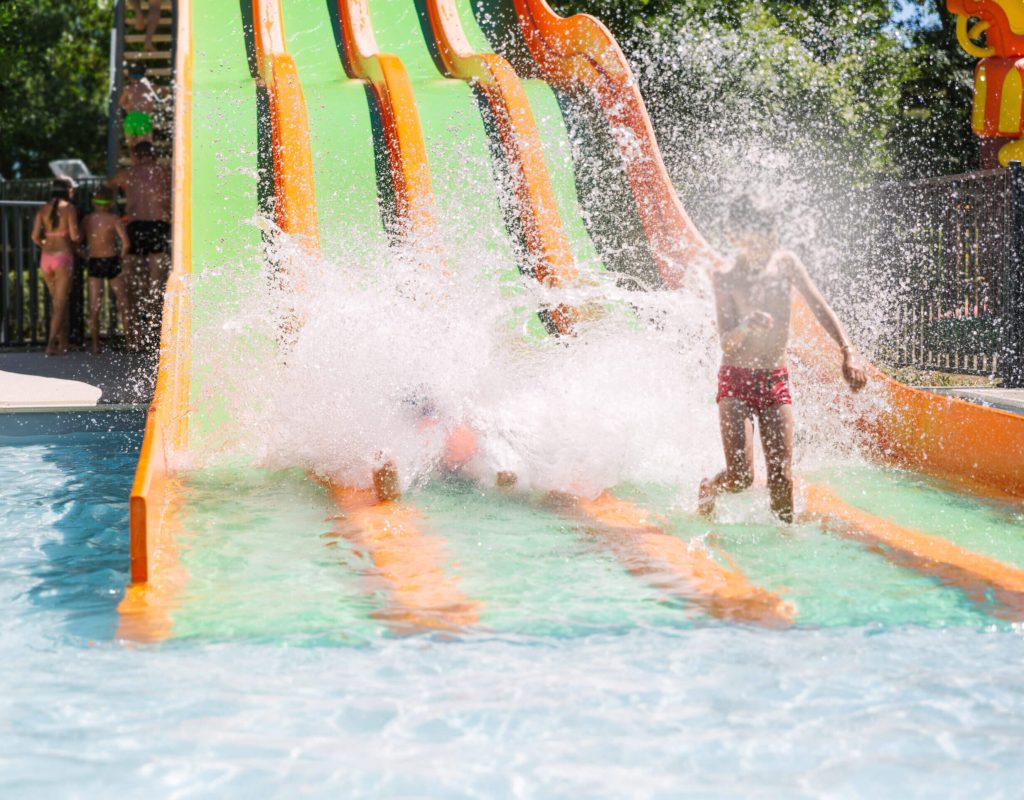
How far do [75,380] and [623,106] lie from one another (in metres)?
4.40

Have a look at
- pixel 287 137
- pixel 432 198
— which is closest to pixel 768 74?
pixel 432 198

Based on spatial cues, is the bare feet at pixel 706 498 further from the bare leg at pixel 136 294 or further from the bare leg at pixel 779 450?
the bare leg at pixel 136 294

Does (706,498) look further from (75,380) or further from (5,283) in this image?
(5,283)

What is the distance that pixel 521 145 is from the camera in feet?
28.7

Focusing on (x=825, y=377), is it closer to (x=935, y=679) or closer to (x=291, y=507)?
(x=291, y=507)

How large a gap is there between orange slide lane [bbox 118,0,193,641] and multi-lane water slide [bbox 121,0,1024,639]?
0.04 feet

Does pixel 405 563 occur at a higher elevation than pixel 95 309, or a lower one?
lower

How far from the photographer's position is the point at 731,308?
4953mm

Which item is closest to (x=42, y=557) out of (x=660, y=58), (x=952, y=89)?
(x=660, y=58)

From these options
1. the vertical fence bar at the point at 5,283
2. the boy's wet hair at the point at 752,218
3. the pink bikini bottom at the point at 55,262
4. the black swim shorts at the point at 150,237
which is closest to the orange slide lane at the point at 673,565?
the boy's wet hair at the point at 752,218

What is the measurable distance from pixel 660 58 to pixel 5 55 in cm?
2319

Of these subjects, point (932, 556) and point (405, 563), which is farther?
point (932, 556)

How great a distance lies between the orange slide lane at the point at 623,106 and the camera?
325 inches

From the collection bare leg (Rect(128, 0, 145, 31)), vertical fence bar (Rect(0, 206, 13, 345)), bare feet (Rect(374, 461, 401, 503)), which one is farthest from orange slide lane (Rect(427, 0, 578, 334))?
vertical fence bar (Rect(0, 206, 13, 345))
